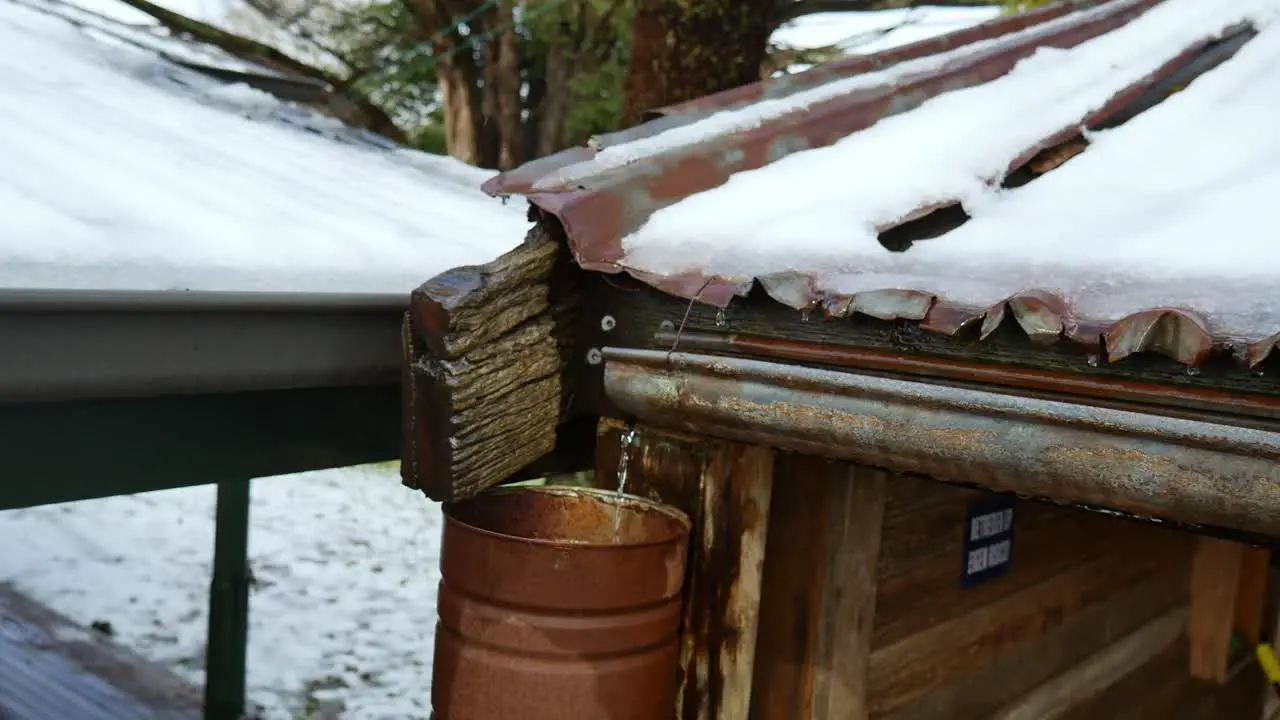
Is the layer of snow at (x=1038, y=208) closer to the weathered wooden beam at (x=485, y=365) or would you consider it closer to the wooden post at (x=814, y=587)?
the weathered wooden beam at (x=485, y=365)

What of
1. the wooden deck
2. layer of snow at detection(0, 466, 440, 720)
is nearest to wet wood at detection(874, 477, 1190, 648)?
layer of snow at detection(0, 466, 440, 720)

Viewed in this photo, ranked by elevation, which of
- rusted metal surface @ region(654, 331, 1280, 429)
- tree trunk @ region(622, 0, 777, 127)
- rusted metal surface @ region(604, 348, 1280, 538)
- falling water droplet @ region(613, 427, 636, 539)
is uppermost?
tree trunk @ region(622, 0, 777, 127)

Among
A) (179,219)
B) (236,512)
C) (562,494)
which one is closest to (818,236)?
(562,494)

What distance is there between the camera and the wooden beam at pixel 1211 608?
135 inches

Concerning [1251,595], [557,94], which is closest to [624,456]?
[1251,595]

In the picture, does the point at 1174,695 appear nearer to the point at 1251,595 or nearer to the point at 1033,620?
the point at 1251,595

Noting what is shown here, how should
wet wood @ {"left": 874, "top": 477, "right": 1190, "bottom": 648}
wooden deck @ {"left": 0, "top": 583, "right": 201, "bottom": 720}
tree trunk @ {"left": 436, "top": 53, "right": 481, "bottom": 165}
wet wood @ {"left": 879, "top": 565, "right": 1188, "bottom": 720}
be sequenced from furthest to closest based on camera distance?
1. tree trunk @ {"left": 436, "top": 53, "right": 481, "bottom": 165}
2. wooden deck @ {"left": 0, "top": 583, "right": 201, "bottom": 720}
3. wet wood @ {"left": 879, "top": 565, "right": 1188, "bottom": 720}
4. wet wood @ {"left": 874, "top": 477, "right": 1190, "bottom": 648}

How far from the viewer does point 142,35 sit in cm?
354

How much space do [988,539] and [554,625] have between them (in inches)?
46.9

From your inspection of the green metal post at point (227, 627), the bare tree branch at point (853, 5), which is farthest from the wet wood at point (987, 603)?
the bare tree branch at point (853, 5)

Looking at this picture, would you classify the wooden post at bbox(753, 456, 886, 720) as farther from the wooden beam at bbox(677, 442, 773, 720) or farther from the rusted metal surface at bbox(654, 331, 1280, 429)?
the rusted metal surface at bbox(654, 331, 1280, 429)

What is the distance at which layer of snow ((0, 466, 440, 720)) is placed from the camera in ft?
18.5

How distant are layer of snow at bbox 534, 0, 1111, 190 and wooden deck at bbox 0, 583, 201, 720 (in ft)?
14.2

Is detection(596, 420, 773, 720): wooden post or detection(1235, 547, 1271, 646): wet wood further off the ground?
detection(596, 420, 773, 720): wooden post
